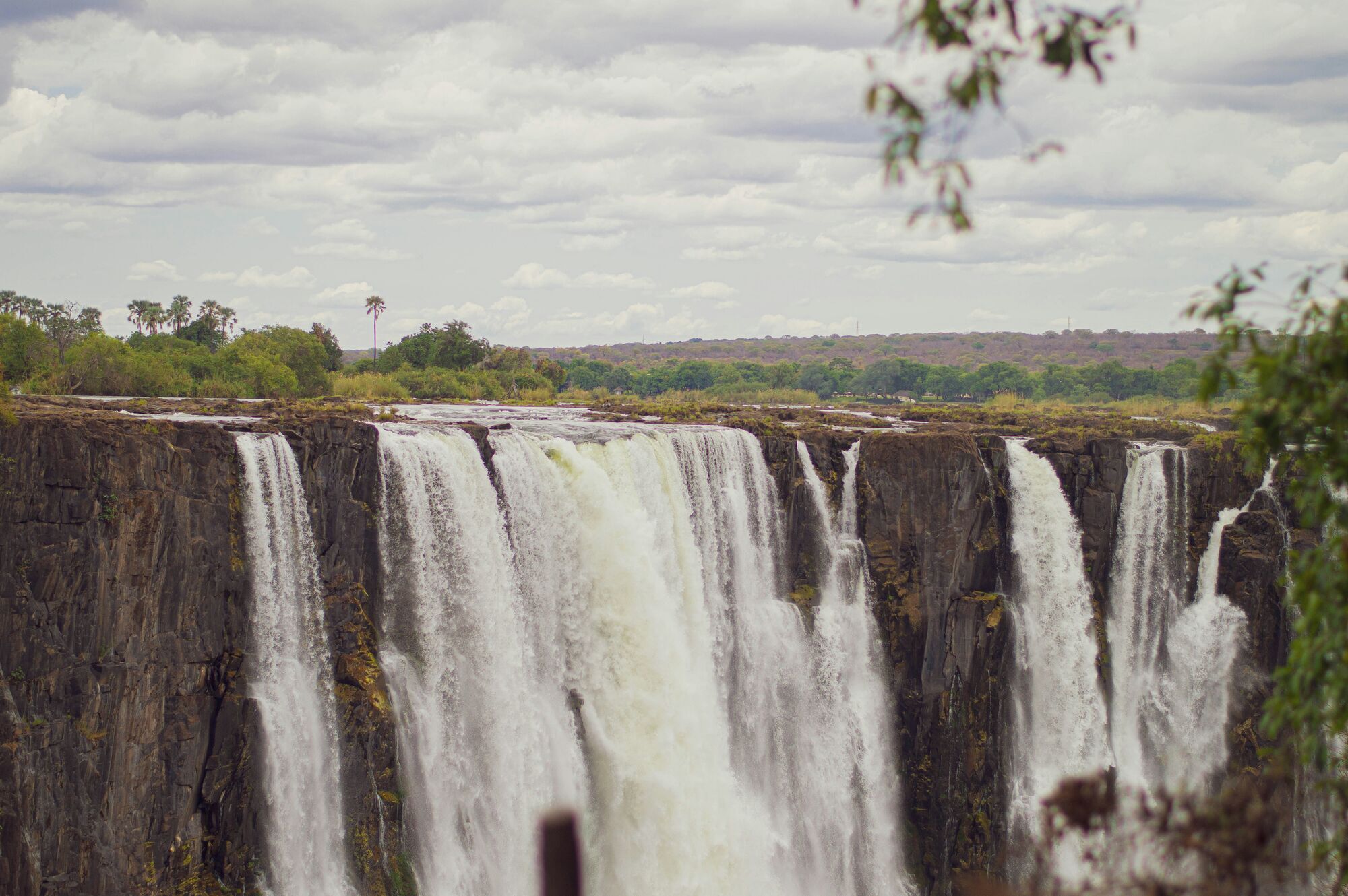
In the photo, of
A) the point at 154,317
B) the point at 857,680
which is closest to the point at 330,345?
the point at 154,317

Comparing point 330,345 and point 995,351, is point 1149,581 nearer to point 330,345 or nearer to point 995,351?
point 330,345

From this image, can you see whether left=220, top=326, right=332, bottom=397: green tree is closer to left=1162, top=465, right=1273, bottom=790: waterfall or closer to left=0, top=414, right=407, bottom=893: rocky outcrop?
left=0, top=414, right=407, bottom=893: rocky outcrop

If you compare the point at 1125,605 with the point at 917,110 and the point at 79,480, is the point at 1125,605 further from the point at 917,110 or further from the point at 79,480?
the point at 917,110

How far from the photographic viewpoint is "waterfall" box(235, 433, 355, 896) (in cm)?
2177

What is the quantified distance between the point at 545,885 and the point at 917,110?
5.00 metres

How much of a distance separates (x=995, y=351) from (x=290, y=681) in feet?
530

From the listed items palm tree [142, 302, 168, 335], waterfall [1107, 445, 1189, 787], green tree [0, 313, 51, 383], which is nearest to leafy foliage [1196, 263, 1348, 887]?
waterfall [1107, 445, 1189, 787]

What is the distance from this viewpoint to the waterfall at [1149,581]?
34875 mm

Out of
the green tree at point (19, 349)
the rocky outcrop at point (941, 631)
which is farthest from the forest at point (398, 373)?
the rocky outcrop at point (941, 631)

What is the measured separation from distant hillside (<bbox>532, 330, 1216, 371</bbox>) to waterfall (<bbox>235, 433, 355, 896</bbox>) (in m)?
122

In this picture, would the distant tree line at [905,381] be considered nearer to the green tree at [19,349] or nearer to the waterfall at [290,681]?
the green tree at [19,349]

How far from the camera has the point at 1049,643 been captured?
34094mm

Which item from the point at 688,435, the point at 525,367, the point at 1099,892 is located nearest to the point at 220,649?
the point at 688,435

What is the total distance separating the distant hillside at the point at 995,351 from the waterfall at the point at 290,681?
122m
